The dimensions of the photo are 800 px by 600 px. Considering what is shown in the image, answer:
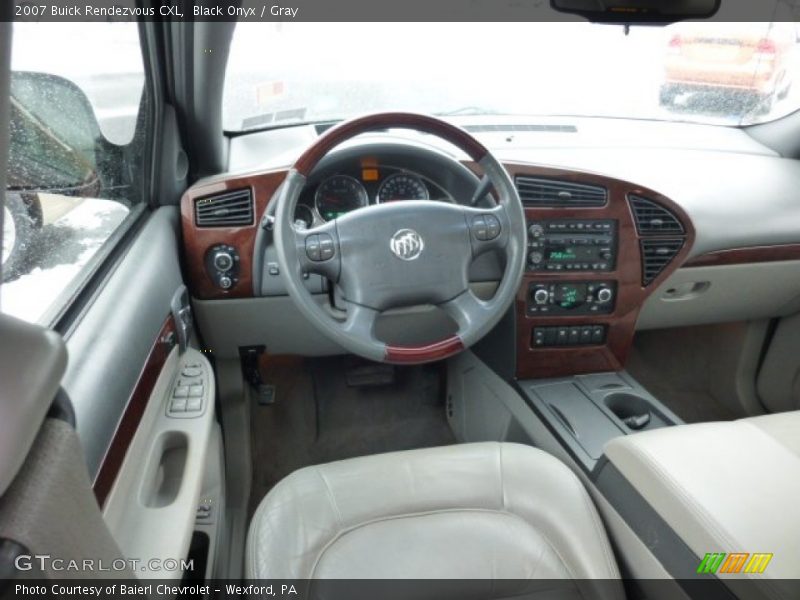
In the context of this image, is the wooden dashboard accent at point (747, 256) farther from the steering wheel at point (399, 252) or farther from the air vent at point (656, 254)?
the steering wheel at point (399, 252)

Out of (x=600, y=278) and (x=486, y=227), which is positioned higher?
(x=486, y=227)

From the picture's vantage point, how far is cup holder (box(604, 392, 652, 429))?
6.12ft

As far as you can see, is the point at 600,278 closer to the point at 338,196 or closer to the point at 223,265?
the point at 338,196

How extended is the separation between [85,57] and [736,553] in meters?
1.65

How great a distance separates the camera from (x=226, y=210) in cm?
178

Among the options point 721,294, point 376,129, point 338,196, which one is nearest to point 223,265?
point 338,196

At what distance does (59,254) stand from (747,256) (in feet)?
7.04

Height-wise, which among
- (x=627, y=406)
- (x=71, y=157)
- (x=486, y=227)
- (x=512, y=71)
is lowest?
(x=627, y=406)

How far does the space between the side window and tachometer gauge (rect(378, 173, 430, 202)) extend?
0.72 meters

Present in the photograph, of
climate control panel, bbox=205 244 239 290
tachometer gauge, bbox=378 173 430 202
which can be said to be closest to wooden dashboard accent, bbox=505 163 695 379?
tachometer gauge, bbox=378 173 430 202

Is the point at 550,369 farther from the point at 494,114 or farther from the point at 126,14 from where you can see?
the point at 126,14

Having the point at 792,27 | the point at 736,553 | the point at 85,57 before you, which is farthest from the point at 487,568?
the point at 792,27

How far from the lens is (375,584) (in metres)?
1.17

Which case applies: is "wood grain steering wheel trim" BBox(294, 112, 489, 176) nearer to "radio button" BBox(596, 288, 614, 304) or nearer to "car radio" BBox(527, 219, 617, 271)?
"car radio" BBox(527, 219, 617, 271)
